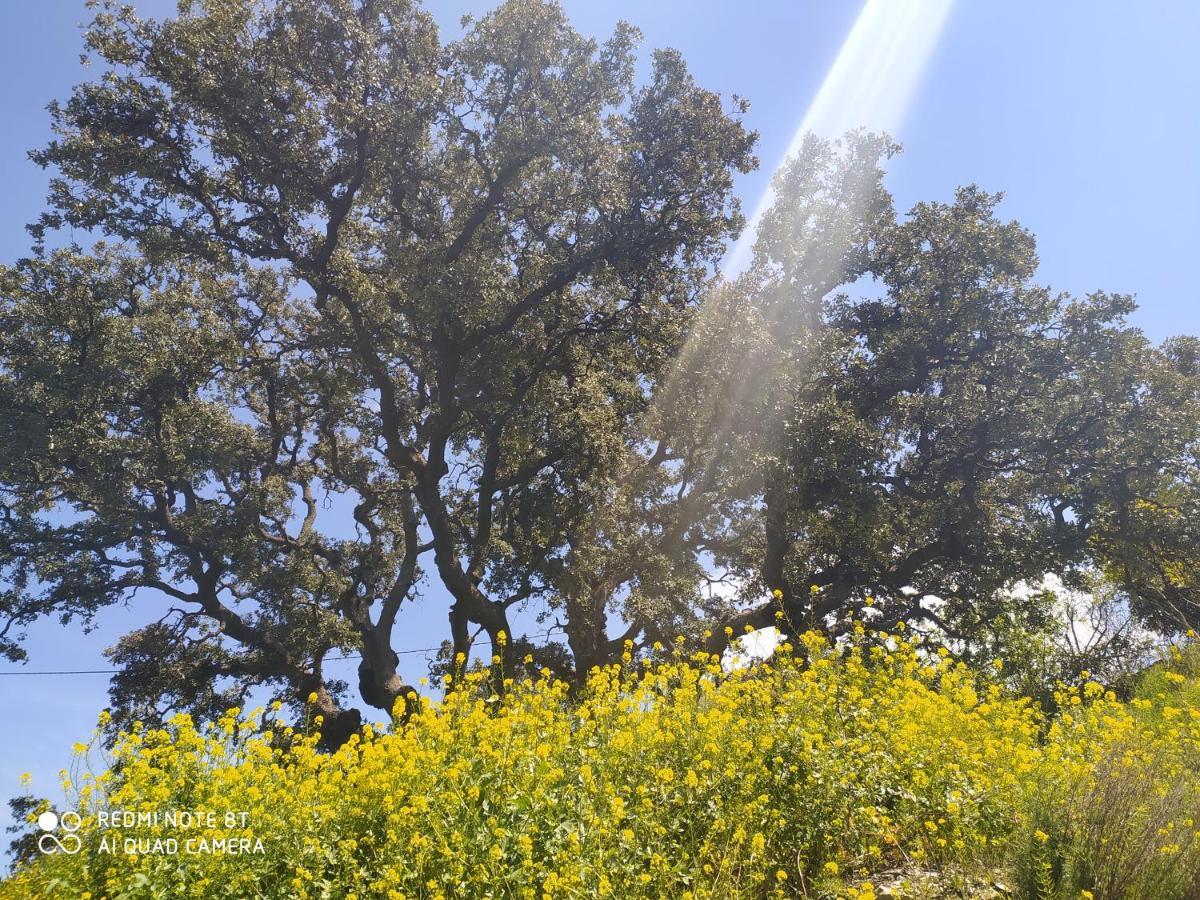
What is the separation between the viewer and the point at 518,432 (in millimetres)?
14445

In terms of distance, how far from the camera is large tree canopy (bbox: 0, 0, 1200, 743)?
12422 mm

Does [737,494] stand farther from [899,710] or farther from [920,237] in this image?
[899,710]

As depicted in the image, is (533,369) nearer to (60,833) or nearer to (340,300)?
(340,300)

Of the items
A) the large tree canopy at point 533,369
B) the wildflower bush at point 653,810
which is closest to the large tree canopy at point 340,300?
the large tree canopy at point 533,369

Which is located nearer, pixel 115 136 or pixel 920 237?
pixel 115 136

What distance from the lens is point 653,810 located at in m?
4.40

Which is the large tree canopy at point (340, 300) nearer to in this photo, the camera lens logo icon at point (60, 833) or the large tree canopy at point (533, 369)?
the large tree canopy at point (533, 369)

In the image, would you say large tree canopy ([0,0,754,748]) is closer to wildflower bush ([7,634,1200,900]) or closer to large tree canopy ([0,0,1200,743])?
large tree canopy ([0,0,1200,743])

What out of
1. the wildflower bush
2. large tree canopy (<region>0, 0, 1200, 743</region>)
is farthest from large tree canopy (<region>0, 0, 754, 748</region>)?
the wildflower bush

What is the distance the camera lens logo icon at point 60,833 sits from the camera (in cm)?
453

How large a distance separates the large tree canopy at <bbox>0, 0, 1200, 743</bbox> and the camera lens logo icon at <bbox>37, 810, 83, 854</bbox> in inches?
343

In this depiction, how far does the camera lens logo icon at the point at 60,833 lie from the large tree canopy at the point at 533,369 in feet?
28.6

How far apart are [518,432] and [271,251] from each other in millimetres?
5477

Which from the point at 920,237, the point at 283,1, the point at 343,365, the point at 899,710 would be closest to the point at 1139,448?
the point at 920,237
